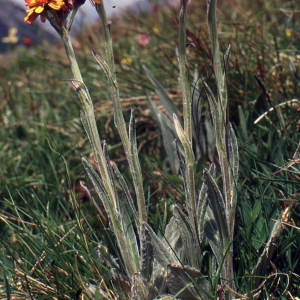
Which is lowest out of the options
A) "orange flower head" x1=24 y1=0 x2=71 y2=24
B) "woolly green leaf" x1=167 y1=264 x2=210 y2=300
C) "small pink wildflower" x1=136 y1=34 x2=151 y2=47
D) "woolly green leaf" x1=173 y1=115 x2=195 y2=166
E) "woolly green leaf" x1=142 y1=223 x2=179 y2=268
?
"woolly green leaf" x1=167 y1=264 x2=210 y2=300

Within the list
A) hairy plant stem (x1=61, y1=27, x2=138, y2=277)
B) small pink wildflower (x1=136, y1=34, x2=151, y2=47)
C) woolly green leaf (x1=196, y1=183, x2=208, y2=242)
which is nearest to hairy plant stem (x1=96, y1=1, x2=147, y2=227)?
hairy plant stem (x1=61, y1=27, x2=138, y2=277)

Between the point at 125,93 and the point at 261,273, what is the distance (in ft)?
5.85

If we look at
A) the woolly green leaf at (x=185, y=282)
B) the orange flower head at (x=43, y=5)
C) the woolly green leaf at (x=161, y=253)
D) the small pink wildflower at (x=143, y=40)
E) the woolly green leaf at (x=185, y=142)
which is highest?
the orange flower head at (x=43, y=5)

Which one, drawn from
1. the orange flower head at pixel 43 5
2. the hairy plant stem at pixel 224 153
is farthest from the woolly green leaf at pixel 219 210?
the orange flower head at pixel 43 5

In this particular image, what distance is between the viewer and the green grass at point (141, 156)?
1.48 meters

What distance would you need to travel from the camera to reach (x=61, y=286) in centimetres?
147

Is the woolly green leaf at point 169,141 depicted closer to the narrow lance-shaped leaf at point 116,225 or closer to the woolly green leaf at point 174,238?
the woolly green leaf at point 174,238

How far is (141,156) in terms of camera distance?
7.68 ft

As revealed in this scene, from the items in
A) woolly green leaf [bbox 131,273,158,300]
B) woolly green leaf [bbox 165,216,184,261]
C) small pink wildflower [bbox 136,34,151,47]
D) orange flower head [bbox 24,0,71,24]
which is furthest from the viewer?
small pink wildflower [bbox 136,34,151,47]

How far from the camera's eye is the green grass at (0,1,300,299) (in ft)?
4.86

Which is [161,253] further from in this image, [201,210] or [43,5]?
[43,5]

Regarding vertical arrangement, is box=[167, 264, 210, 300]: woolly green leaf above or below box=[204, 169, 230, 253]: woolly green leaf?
below

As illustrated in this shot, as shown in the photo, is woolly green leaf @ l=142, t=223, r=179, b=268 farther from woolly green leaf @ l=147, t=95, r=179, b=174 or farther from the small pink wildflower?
the small pink wildflower

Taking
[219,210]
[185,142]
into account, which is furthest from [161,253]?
[185,142]
